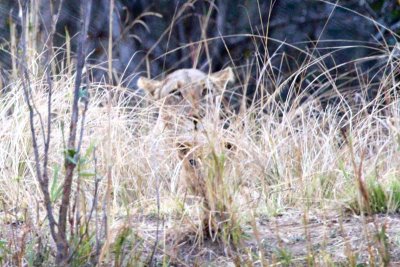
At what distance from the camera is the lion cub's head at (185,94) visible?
525 cm

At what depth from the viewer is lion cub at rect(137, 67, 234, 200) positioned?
Result: 170 inches

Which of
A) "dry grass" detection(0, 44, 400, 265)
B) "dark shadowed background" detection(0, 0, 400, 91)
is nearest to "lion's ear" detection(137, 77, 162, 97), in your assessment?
"dry grass" detection(0, 44, 400, 265)

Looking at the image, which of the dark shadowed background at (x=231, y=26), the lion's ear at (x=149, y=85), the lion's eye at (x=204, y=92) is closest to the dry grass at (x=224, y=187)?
the lion's eye at (x=204, y=92)

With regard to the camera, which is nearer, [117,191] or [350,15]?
[117,191]

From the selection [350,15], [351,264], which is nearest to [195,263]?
[351,264]

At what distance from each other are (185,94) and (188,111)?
0.12 metres

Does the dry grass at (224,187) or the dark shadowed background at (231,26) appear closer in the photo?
the dry grass at (224,187)

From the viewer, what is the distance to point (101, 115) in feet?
20.8

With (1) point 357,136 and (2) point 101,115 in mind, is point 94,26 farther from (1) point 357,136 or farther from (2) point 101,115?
(1) point 357,136

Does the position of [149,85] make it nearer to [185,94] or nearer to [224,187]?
[185,94]

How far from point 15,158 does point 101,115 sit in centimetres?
73

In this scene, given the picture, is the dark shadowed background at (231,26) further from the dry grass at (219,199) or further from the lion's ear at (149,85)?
the dry grass at (219,199)

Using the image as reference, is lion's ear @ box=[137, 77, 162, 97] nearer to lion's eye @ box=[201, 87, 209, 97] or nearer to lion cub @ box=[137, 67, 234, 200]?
lion cub @ box=[137, 67, 234, 200]

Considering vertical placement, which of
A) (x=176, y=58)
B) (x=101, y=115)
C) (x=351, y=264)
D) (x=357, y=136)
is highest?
(x=176, y=58)
